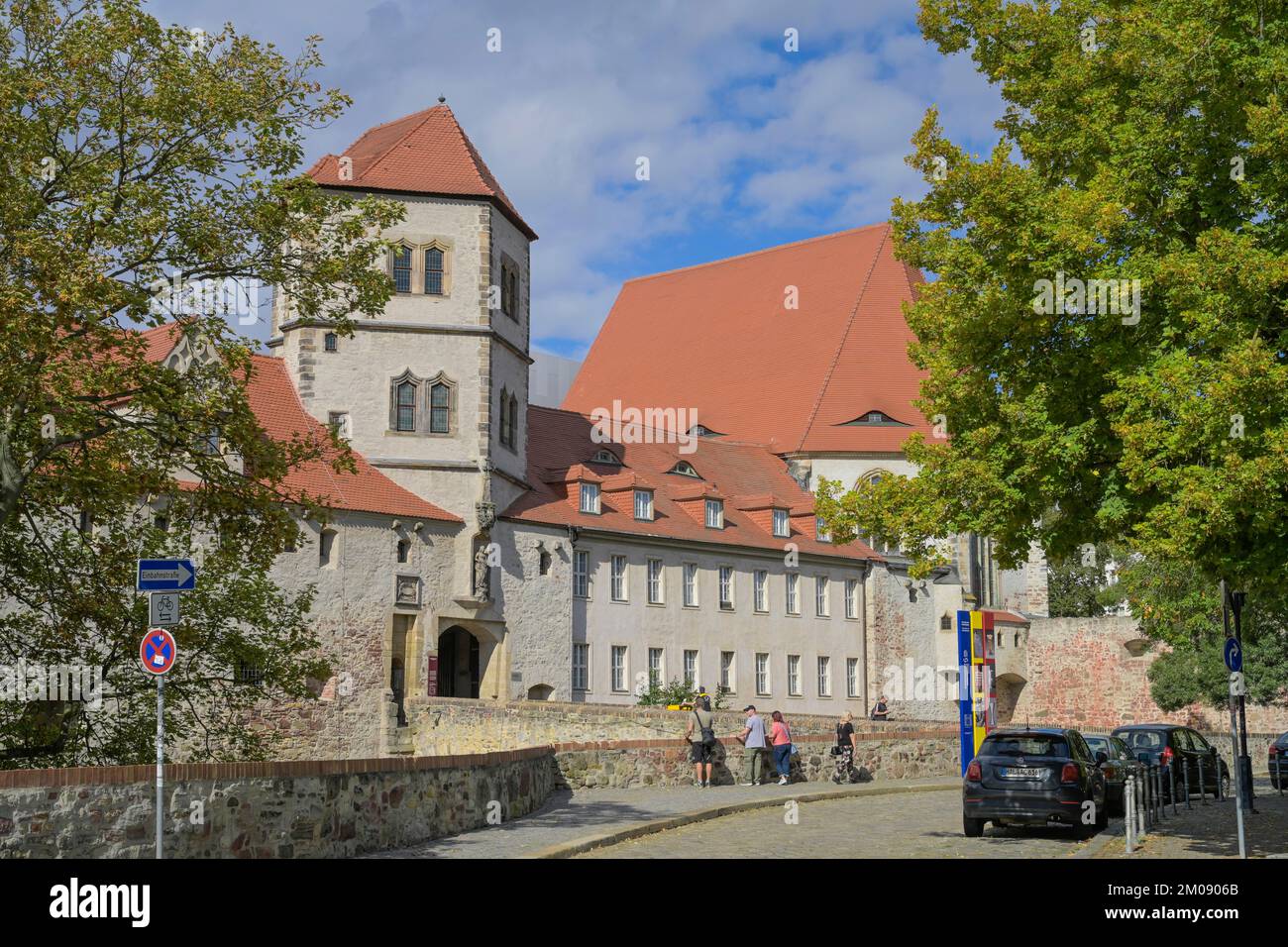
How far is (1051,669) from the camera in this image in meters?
60.6

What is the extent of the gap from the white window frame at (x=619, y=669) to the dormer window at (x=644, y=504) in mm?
4163

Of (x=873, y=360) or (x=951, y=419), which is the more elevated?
(x=873, y=360)

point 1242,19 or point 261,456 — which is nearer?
point 1242,19

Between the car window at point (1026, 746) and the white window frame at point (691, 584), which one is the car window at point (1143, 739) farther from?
the white window frame at point (691, 584)

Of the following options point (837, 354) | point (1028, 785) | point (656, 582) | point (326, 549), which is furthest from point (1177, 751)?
point (837, 354)

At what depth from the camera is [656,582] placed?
46250 mm

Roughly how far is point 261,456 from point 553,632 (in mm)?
26048

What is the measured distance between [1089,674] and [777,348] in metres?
17.4

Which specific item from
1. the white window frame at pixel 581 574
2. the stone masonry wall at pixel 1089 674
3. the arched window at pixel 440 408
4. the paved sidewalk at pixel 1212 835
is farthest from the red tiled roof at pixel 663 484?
the paved sidewalk at pixel 1212 835

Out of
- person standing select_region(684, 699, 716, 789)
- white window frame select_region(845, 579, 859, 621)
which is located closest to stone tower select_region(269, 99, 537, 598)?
person standing select_region(684, 699, 716, 789)

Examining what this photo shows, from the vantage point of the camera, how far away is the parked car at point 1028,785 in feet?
58.7

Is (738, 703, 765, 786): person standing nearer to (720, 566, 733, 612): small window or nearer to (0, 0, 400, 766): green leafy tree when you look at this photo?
(0, 0, 400, 766): green leafy tree
